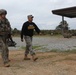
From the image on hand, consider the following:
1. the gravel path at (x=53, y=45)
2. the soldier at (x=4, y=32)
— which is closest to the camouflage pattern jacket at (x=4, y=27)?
the soldier at (x=4, y=32)

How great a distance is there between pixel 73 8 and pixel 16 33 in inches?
2106

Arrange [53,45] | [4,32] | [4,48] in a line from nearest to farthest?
[4,48]
[4,32]
[53,45]

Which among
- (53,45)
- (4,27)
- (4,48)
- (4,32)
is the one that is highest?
(4,27)

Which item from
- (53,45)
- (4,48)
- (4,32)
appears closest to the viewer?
(4,48)

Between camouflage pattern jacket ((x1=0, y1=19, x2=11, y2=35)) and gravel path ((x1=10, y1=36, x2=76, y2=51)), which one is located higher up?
camouflage pattern jacket ((x1=0, y1=19, x2=11, y2=35))

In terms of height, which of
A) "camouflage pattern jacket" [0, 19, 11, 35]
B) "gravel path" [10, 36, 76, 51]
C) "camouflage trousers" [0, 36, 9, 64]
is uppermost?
"camouflage pattern jacket" [0, 19, 11, 35]

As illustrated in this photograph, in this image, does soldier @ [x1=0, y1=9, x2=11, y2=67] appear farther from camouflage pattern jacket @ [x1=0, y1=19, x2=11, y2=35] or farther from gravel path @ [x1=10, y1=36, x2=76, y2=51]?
gravel path @ [x1=10, y1=36, x2=76, y2=51]

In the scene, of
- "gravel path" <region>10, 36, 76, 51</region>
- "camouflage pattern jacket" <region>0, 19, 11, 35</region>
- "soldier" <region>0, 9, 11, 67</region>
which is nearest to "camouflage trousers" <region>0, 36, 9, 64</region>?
"soldier" <region>0, 9, 11, 67</region>

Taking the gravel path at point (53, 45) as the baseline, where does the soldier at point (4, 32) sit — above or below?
above

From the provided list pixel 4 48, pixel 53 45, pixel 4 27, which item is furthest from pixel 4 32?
pixel 53 45

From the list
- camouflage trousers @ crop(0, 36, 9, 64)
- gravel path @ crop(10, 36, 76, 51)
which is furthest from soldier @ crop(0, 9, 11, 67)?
Answer: gravel path @ crop(10, 36, 76, 51)

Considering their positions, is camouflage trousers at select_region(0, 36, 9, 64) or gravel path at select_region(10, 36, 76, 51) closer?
camouflage trousers at select_region(0, 36, 9, 64)

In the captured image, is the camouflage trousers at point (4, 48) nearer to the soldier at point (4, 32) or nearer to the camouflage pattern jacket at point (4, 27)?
the soldier at point (4, 32)

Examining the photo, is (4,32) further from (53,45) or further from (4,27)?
(53,45)
